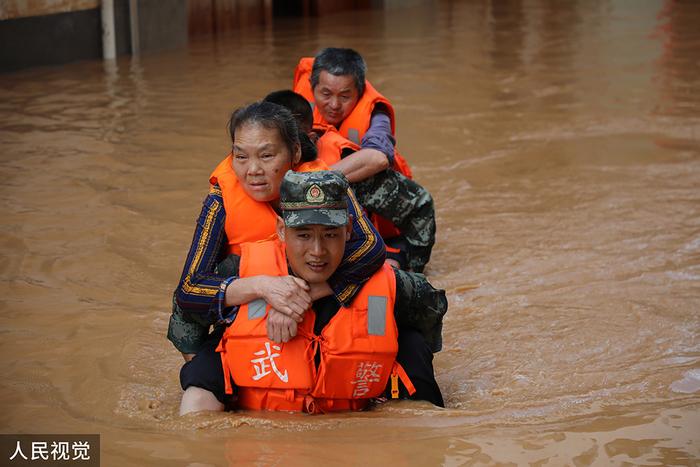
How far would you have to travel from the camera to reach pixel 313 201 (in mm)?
3396

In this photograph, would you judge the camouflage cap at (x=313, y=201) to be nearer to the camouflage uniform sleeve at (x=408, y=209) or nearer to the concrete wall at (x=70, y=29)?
the camouflage uniform sleeve at (x=408, y=209)

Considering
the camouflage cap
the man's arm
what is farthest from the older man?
the man's arm

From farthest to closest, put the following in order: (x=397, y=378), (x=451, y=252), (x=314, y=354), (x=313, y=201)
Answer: (x=451, y=252)
(x=397, y=378)
(x=314, y=354)
(x=313, y=201)

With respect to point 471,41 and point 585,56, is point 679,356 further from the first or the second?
point 471,41

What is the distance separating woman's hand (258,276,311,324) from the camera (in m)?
3.45

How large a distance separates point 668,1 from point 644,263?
14.1m

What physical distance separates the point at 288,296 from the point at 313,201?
1.06ft

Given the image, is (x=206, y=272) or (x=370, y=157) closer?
(x=206, y=272)

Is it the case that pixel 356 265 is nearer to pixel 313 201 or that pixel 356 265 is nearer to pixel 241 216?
pixel 313 201

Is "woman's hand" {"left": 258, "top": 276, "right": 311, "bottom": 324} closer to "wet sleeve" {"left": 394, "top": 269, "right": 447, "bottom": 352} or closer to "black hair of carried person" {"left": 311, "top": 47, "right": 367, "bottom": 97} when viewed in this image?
"wet sleeve" {"left": 394, "top": 269, "right": 447, "bottom": 352}

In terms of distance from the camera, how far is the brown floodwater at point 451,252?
3420 millimetres

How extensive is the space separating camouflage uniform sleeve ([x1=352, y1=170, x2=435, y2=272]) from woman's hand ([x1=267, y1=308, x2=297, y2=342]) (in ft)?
6.51

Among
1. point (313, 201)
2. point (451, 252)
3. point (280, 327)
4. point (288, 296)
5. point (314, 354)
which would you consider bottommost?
point (451, 252)

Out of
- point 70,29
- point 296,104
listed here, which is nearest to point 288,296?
point 296,104
